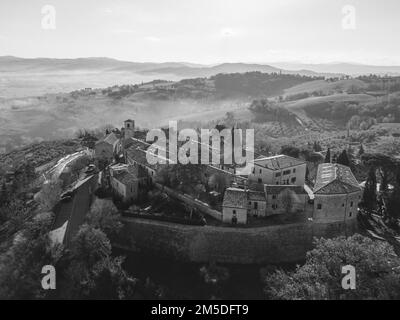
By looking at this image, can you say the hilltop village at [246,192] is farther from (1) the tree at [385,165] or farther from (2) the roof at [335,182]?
(1) the tree at [385,165]

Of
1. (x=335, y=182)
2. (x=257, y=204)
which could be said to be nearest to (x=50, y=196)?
(x=257, y=204)

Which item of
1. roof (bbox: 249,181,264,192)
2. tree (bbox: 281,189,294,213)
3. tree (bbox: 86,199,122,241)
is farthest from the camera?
roof (bbox: 249,181,264,192)

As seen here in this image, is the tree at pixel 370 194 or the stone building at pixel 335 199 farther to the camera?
the tree at pixel 370 194

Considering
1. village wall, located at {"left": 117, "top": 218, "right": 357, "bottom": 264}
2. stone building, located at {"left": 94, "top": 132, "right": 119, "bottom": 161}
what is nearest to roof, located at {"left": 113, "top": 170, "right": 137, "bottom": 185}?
village wall, located at {"left": 117, "top": 218, "right": 357, "bottom": 264}

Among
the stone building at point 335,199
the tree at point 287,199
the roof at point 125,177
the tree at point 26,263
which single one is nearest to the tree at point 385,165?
the stone building at point 335,199

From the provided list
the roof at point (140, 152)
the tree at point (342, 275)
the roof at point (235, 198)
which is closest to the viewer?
the tree at point (342, 275)

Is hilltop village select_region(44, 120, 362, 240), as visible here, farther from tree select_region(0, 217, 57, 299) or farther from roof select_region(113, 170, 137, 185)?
tree select_region(0, 217, 57, 299)

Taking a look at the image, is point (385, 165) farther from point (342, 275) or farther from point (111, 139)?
point (111, 139)

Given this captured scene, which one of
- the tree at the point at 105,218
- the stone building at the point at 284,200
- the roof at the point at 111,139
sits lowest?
the tree at the point at 105,218
